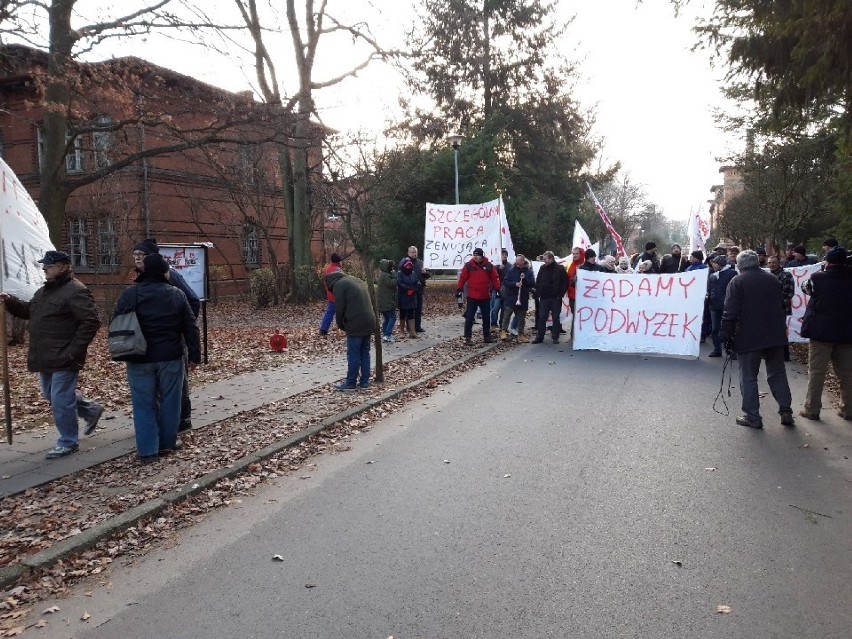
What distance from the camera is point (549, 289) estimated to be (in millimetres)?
14453

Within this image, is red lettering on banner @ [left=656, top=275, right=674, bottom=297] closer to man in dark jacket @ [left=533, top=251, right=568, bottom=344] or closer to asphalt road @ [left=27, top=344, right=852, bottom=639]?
man in dark jacket @ [left=533, top=251, right=568, bottom=344]

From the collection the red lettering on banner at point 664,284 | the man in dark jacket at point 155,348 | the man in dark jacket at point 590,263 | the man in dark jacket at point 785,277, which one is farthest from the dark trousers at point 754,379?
the man in dark jacket at point 590,263

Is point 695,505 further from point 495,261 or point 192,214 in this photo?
point 192,214

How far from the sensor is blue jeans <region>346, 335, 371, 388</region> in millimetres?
9879

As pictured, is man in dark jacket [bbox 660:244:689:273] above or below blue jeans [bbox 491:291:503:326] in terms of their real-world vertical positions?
above

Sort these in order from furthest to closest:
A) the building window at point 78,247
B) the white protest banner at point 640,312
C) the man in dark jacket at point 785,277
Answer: the building window at point 78,247, the white protest banner at point 640,312, the man in dark jacket at point 785,277

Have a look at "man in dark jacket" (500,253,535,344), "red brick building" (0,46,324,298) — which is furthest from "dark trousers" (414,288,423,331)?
"red brick building" (0,46,324,298)

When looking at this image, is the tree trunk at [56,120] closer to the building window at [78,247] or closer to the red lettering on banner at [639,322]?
the red lettering on banner at [639,322]

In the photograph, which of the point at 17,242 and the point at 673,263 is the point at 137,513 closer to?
the point at 17,242

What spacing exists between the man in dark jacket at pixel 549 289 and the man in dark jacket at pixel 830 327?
6.48 m

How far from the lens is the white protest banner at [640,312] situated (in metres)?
12.5

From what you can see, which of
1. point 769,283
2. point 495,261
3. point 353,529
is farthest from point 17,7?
point 769,283

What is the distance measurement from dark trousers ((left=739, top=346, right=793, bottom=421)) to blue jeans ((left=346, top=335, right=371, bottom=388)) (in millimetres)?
4980

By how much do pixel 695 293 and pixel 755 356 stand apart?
5.10m
